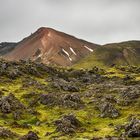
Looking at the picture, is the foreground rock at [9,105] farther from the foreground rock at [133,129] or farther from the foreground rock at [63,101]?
the foreground rock at [133,129]

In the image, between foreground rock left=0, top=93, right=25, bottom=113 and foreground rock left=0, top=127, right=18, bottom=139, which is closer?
foreground rock left=0, top=127, right=18, bottom=139

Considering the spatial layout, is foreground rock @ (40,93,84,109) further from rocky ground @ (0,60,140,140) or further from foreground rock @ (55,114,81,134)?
foreground rock @ (55,114,81,134)

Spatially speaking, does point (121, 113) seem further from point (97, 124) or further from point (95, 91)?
point (95, 91)

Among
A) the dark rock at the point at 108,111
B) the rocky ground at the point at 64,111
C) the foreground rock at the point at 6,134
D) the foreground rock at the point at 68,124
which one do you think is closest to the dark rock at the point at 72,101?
the rocky ground at the point at 64,111

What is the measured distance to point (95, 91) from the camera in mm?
116500

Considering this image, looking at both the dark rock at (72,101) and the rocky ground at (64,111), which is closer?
the rocky ground at (64,111)

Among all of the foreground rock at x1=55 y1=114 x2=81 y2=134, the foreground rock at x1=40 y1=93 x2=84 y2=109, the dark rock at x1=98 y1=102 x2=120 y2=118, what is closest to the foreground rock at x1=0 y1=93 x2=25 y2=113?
the foreground rock at x1=40 y1=93 x2=84 y2=109

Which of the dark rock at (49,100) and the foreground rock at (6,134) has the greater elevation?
the dark rock at (49,100)

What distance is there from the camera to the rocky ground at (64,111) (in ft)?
217

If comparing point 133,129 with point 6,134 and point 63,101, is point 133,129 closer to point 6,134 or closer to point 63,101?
point 6,134

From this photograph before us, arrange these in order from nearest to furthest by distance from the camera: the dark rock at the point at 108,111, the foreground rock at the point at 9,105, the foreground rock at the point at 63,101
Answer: the dark rock at the point at 108,111 → the foreground rock at the point at 9,105 → the foreground rock at the point at 63,101

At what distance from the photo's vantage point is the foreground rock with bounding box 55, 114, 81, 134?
228 ft

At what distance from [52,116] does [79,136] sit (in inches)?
774

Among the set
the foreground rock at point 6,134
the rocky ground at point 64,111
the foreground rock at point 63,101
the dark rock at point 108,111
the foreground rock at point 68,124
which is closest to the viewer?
the foreground rock at point 6,134
